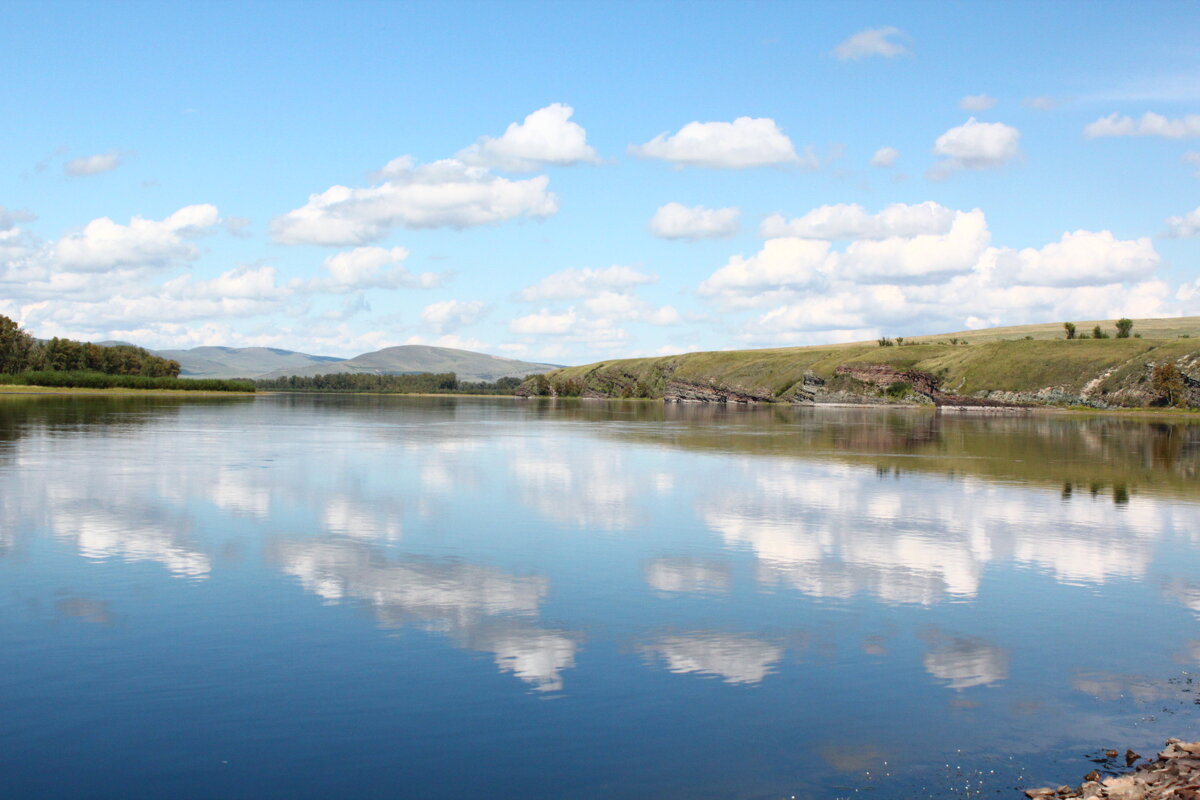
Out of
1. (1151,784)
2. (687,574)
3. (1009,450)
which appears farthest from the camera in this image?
(1009,450)

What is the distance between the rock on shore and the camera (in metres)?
10.2

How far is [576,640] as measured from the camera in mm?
16438

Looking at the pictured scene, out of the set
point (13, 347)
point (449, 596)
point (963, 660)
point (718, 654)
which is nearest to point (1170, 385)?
point (963, 660)

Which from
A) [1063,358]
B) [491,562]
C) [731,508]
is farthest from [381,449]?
[1063,358]

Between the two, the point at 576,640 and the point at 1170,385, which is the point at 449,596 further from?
the point at 1170,385

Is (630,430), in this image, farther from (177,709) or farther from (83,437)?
(177,709)

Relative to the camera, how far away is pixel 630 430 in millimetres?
88000

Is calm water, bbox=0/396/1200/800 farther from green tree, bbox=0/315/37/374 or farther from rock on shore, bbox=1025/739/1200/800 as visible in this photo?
green tree, bbox=0/315/37/374

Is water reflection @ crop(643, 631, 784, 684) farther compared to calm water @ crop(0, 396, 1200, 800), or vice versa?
water reflection @ crop(643, 631, 784, 684)

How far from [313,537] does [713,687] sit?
15168 millimetres

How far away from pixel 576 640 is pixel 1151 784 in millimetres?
8653

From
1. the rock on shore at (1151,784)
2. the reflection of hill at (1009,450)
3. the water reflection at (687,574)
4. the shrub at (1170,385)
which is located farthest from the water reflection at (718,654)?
the shrub at (1170,385)

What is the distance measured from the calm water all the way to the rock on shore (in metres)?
0.57

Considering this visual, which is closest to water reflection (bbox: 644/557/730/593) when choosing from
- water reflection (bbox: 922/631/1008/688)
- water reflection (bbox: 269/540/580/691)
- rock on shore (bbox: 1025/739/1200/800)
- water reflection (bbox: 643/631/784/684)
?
water reflection (bbox: 269/540/580/691)
